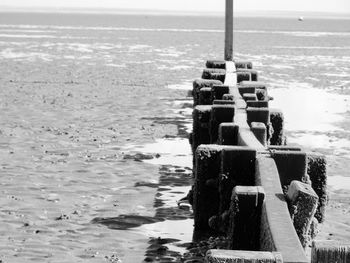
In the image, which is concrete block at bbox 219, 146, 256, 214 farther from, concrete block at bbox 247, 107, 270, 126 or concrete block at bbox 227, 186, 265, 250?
concrete block at bbox 247, 107, 270, 126

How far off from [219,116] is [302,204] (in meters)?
3.25

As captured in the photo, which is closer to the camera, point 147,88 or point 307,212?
point 307,212

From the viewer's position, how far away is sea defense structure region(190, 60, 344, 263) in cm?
410

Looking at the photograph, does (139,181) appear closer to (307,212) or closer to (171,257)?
(171,257)

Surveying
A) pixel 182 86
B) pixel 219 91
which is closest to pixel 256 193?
pixel 219 91

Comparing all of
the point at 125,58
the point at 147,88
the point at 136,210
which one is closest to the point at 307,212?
A: the point at 136,210

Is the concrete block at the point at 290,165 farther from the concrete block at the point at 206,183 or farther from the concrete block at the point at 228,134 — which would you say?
the concrete block at the point at 228,134

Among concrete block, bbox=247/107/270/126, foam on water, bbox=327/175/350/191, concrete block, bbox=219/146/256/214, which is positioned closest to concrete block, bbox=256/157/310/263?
concrete block, bbox=219/146/256/214

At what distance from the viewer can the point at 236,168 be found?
5.99 m

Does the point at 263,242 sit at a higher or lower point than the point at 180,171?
higher

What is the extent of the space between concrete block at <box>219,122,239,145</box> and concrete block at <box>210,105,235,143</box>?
95cm

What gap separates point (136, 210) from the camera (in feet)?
28.9

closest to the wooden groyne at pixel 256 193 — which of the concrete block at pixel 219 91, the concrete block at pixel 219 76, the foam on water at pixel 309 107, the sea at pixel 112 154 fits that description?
the sea at pixel 112 154

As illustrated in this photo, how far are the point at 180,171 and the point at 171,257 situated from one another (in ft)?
13.1
